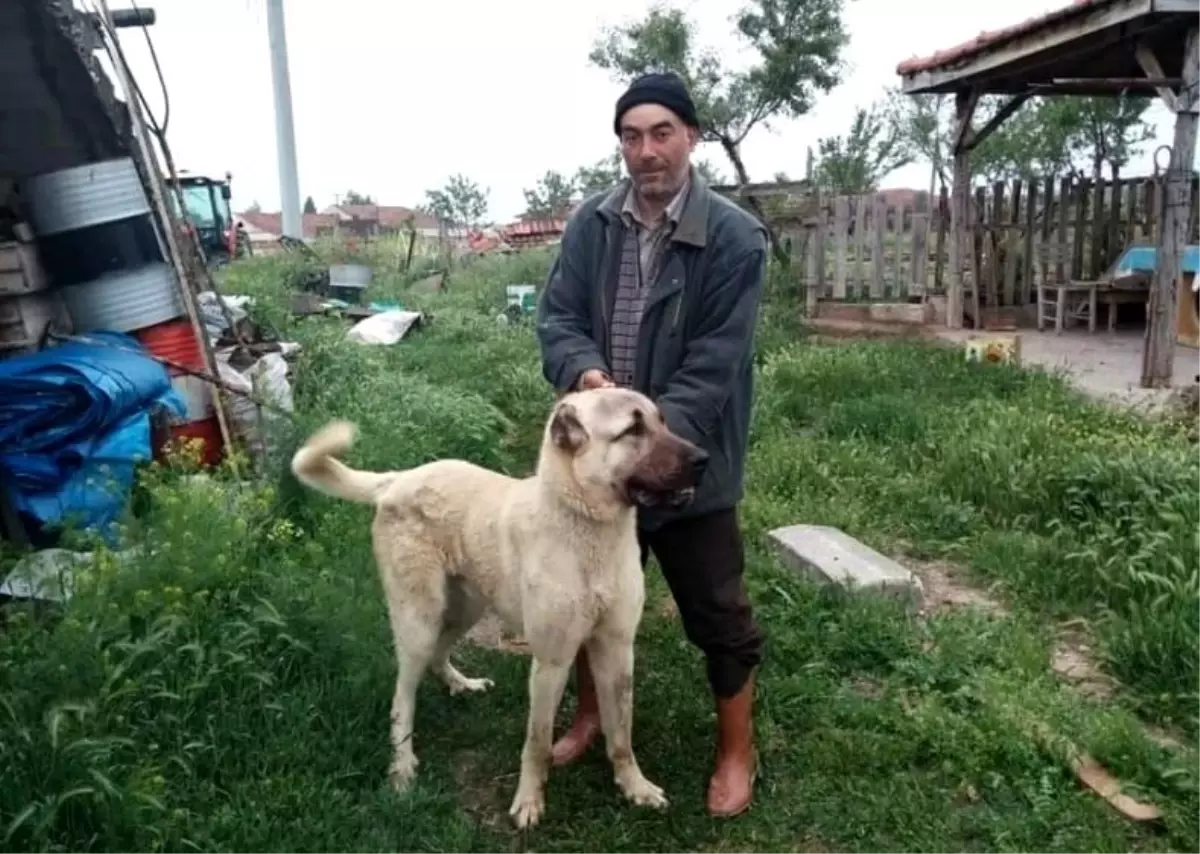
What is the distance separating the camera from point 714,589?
3.15 meters

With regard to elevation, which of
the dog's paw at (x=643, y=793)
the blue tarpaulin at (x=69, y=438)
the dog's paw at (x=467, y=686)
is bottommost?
the dog's paw at (x=643, y=793)

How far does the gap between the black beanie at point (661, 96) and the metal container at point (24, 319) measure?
12.6 ft

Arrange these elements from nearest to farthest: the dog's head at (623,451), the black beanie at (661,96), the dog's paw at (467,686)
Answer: the dog's head at (623,451) < the black beanie at (661,96) < the dog's paw at (467,686)

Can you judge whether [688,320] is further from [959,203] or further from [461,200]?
[461,200]

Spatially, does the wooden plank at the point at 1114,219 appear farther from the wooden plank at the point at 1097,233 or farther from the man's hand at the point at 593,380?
the man's hand at the point at 593,380

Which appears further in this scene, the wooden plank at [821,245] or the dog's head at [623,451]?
the wooden plank at [821,245]

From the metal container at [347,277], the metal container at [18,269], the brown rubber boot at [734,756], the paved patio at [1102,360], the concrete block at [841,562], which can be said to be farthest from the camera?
the metal container at [347,277]

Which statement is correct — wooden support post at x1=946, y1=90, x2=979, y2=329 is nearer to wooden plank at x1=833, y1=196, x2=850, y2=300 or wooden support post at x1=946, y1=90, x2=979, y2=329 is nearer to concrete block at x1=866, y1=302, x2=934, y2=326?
concrete block at x1=866, y1=302, x2=934, y2=326

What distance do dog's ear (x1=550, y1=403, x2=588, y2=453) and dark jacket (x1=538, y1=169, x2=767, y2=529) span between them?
0.24 m

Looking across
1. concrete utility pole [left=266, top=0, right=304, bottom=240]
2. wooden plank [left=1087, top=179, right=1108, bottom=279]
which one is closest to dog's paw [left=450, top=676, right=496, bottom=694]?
wooden plank [left=1087, top=179, right=1108, bottom=279]

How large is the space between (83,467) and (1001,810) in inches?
156

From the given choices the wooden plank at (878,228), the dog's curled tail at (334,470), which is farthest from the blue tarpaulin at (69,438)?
the wooden plank at (878,228)

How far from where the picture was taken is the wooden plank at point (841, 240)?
1220cm

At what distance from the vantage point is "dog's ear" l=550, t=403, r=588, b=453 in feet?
9.17
